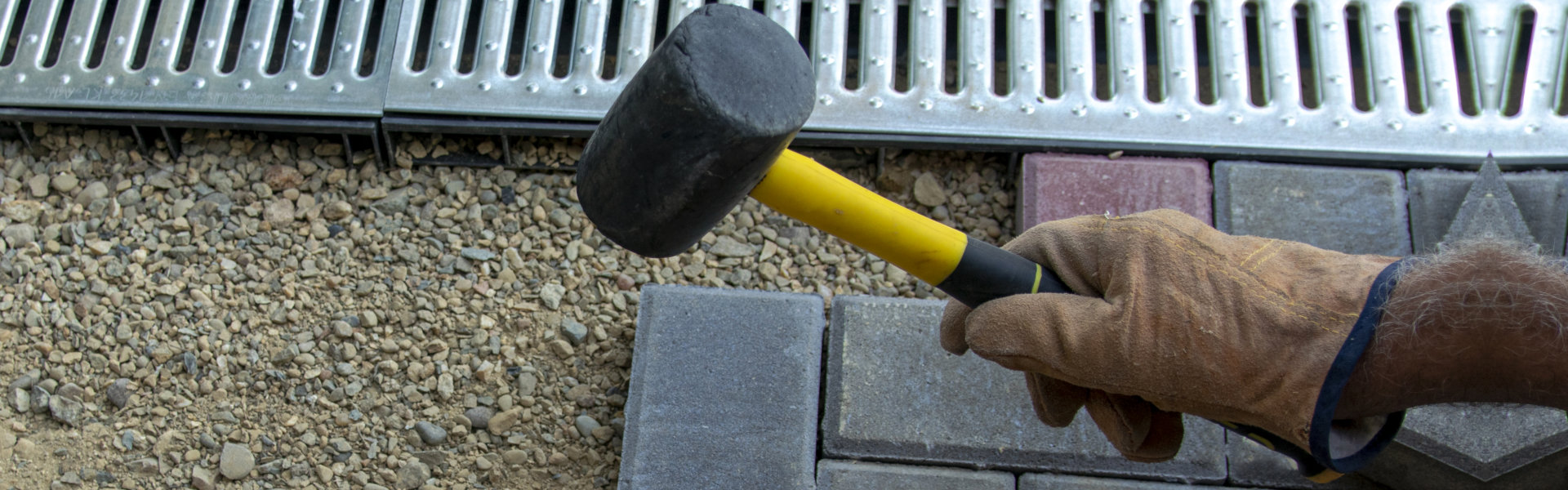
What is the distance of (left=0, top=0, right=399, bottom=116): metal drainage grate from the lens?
8.25ft

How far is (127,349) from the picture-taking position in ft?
7.58

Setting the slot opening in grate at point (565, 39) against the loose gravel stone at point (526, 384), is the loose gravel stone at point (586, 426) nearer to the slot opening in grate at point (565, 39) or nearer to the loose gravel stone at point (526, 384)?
the loose gravel stone at point (526, 384)

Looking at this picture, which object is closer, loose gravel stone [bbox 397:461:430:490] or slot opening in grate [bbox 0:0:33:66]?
loose gravel stone [bbox 397:461:430:490]

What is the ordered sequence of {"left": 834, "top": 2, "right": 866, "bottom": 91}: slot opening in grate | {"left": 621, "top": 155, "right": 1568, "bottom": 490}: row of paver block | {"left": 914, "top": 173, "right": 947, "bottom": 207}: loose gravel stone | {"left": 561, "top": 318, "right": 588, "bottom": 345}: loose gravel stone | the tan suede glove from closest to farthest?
1. the tan suede glove
2. {"left": 621, "top": 155, "right": 1568, "bottom": 490}: row of paver block
3. {"left": 561, "top": 318, "right": 588, "bottom": 345}: loose gravel stone
4. {"left": 914, "top": 173, "right": 947, "bottom": 207}: loose gravel stone
5. {"left": 834, "top": 2, "right": 866, "bottom": 91}: slot opening in grate

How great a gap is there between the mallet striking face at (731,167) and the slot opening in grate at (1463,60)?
154cm

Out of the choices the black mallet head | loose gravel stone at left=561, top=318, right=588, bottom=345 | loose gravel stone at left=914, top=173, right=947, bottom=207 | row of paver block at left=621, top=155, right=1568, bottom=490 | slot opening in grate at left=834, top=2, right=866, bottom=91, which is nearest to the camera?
the black mallet head

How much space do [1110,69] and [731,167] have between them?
1447 millimetres

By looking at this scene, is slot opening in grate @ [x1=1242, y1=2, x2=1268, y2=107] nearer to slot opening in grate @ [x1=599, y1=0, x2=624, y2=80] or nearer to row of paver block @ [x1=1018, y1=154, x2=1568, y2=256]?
row of paver block @ [x1=1018, y1=154, x2=1568, y2=256]

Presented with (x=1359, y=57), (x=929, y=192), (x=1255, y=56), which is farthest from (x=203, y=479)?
(x=1359, y=57)

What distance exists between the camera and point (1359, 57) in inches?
110

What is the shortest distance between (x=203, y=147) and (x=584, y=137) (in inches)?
32.7

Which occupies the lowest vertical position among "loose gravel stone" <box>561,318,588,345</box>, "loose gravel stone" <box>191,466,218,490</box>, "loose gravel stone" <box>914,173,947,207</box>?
"loose gravel stone" <box>191,466,218,490</box>

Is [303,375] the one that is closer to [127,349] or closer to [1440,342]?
[127,349]

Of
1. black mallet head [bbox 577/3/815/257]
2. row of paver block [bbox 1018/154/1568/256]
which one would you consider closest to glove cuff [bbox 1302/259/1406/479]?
black mallet head [bbox 577/3/815/257]
